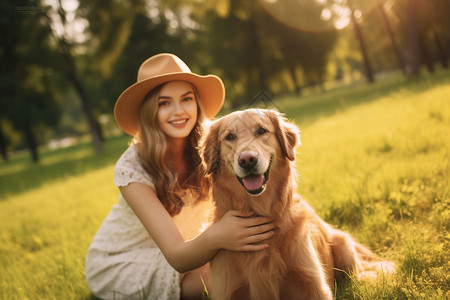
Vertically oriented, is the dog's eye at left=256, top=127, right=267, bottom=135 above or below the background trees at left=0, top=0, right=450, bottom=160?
below

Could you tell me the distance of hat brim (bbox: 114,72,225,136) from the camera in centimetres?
275

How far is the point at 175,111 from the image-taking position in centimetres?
281

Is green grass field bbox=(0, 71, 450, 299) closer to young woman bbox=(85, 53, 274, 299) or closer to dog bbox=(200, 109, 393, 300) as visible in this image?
dog bbox=(200, 109, 393, 300)

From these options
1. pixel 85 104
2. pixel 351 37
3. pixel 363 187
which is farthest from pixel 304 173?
pixel 351 37

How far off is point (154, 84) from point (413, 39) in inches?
645

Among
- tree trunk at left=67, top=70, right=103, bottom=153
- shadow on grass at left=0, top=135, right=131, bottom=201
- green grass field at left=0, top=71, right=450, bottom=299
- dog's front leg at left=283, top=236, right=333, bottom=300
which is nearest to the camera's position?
dog's front leg at left=283, top=236, right=333, bottom=300

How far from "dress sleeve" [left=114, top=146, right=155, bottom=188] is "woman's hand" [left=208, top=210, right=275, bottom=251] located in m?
0.80

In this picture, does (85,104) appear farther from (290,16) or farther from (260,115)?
(290,16)

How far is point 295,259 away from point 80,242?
123 inches

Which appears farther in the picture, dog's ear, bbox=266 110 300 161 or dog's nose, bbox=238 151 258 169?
dog's ear, bbox=266 110 300 161

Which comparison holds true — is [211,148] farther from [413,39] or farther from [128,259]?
[413,39]

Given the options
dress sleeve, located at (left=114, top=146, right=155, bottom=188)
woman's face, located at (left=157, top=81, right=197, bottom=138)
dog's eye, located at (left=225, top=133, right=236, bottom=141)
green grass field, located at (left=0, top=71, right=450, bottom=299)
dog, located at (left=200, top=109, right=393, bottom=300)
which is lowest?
green grass field, located at (left=0, top=71, right=450, bottom=299)

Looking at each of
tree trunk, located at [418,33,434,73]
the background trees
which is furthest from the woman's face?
tree trunk, located at [418,33,434,73]

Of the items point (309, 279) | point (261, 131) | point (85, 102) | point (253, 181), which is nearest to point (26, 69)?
point (85, 102)
